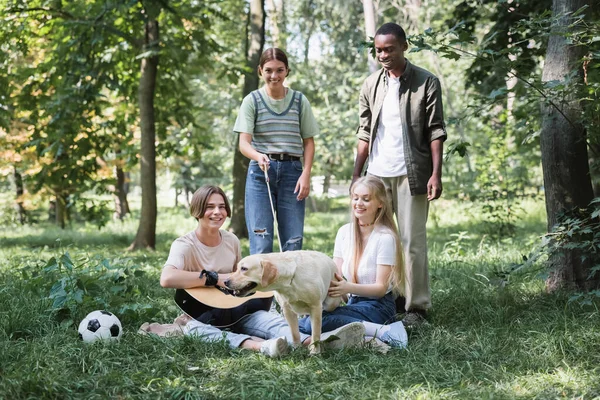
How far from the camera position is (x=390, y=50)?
174 inches

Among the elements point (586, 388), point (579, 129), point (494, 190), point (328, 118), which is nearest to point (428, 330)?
point (586, 388)

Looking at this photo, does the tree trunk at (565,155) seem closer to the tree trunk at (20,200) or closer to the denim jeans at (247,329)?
the denim jeans at (247,329)

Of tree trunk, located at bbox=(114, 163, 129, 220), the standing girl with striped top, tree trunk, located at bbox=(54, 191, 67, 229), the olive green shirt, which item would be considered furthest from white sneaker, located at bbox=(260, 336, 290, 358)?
tree trunk, located at bbox=(114, 163, 129, 220)

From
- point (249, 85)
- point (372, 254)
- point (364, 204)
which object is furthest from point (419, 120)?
point (249, 85)

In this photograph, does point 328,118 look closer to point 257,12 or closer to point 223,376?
point 257,12

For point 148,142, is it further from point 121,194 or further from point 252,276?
point 121,194

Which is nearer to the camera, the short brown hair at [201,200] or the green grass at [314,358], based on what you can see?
the green grass at [314,358]

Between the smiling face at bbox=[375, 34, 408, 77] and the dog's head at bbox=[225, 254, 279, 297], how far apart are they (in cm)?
181

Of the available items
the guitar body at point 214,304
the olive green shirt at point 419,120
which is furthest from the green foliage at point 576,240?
the guitar body at point 214,304

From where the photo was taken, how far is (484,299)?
16.7 feet

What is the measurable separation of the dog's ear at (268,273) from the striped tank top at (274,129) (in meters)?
1.56

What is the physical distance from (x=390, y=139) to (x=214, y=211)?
54.9 inches

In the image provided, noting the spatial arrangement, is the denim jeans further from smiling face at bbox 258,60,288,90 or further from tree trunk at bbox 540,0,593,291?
tree trunk at bbox 540,0,593,291

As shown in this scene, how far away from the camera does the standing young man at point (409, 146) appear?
4.54 m
